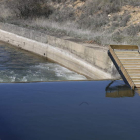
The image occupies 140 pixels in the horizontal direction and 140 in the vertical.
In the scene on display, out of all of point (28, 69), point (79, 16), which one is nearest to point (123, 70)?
point (28, 69)

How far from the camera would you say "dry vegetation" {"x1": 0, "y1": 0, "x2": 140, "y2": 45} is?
21.8 metres

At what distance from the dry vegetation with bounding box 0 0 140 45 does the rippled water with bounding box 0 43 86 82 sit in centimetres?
280

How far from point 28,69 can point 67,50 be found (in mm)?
2626

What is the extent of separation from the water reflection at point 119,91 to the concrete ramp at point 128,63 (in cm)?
20

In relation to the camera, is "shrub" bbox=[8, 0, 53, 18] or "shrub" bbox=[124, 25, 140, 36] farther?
"shrub" bbox=[8, 0, 53, 18]

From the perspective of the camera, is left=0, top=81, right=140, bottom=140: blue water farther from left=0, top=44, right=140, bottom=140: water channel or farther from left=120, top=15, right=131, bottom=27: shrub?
left=120, top=15, right=131, bottom=27: shrub

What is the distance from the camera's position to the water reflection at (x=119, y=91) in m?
10.3

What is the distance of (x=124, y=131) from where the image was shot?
7406 mm

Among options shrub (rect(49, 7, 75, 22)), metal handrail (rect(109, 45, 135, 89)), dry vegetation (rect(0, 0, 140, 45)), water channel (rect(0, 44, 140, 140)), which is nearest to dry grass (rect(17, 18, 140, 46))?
dry vegetation (rect(0, 0, 140, 45))

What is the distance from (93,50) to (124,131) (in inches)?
297

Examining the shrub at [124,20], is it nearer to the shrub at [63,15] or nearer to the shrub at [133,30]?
the shrub at [133,30]

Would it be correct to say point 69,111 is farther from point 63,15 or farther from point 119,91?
point 63,15

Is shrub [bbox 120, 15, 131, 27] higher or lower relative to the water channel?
higher

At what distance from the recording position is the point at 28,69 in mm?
16359
